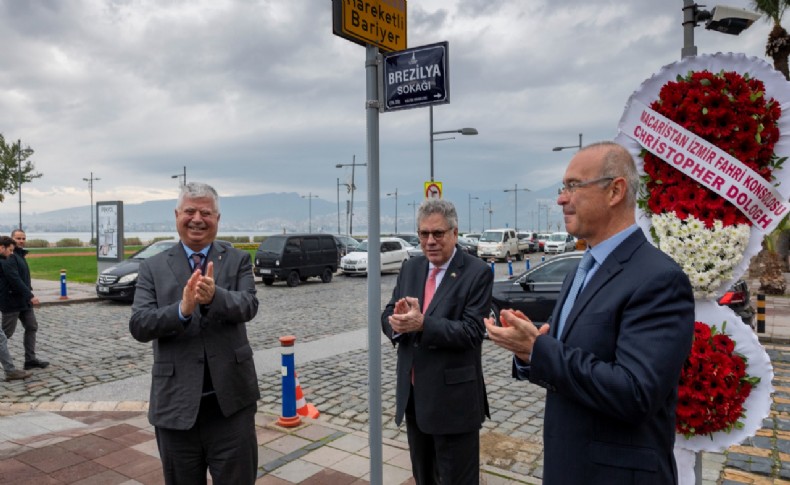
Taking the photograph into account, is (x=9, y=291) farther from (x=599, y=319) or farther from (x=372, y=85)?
(x=599, y=319)

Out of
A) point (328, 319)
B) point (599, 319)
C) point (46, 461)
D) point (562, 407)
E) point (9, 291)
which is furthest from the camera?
point (328, 319)

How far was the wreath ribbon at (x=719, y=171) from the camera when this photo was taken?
2.83m

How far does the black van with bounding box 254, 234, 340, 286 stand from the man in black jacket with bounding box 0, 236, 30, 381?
12.1 metres

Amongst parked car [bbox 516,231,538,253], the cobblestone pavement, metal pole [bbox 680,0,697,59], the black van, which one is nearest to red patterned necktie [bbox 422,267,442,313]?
the cobblestone pavement

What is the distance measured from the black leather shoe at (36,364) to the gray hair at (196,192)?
6.69 m

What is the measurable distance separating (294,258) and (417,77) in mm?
17654

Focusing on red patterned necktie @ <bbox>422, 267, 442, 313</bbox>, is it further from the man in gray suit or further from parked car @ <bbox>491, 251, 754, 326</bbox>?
parked car @ <bbox>491, 251, 754, 326</bbox>

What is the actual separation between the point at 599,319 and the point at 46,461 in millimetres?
4726

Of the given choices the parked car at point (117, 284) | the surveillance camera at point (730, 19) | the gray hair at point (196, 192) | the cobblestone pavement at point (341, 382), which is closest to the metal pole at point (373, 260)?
the gray hair at point (196, 192)

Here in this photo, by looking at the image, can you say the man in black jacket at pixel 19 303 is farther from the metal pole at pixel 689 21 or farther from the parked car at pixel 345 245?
the parked car at pixel 345 245

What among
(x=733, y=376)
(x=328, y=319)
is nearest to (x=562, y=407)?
(x=733, y=376)

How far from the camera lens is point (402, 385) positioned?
123 inches

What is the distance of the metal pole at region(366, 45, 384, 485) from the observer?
3.06 m

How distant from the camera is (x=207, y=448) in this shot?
2760 millimetres
